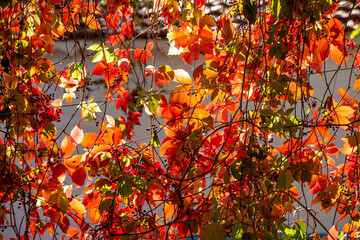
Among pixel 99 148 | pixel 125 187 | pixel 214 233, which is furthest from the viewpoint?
pixel 99 148

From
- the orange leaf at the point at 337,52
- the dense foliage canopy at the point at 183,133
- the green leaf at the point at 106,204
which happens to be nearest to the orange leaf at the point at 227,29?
the dense foliage canopy at the point at 183,133

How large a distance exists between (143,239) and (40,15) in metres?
0.81

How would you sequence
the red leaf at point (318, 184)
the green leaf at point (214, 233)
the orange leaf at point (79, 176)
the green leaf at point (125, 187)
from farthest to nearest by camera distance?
the red leaf at point (318, 184) → the orange leaf at point (79, 176) → the green leaf at point (125, 187) → the green leaf at point (214, 233)

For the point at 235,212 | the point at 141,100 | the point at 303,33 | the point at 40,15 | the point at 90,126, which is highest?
the point at 90,126

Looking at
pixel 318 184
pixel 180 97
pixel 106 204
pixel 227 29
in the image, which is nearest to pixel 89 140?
pixel 106 204

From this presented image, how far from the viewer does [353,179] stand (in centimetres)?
136

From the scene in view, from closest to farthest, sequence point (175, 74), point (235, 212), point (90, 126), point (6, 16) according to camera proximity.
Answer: point (235, 212)
point (175, 74)
point (6, 16)
point (90, 126)

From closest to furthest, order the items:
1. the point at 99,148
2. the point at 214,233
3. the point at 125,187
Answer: the point at 214,233 < the point at 125,187 < the point at 99,148

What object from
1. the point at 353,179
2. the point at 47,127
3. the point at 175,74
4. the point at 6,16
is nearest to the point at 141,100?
Result: the point at 175,74

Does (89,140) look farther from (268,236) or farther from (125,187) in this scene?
(268,236)

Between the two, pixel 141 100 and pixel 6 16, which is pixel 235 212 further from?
pixel 6 16

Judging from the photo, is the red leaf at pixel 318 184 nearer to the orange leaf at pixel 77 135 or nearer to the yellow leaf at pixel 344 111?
the yellow leaf at pixel 344 111

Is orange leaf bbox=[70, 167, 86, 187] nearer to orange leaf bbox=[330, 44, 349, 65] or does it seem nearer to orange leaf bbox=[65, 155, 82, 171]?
orange leaf bbox=[65, 155, 82, 171]

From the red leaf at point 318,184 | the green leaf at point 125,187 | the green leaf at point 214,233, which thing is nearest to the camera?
the green leaf at point 214,233
